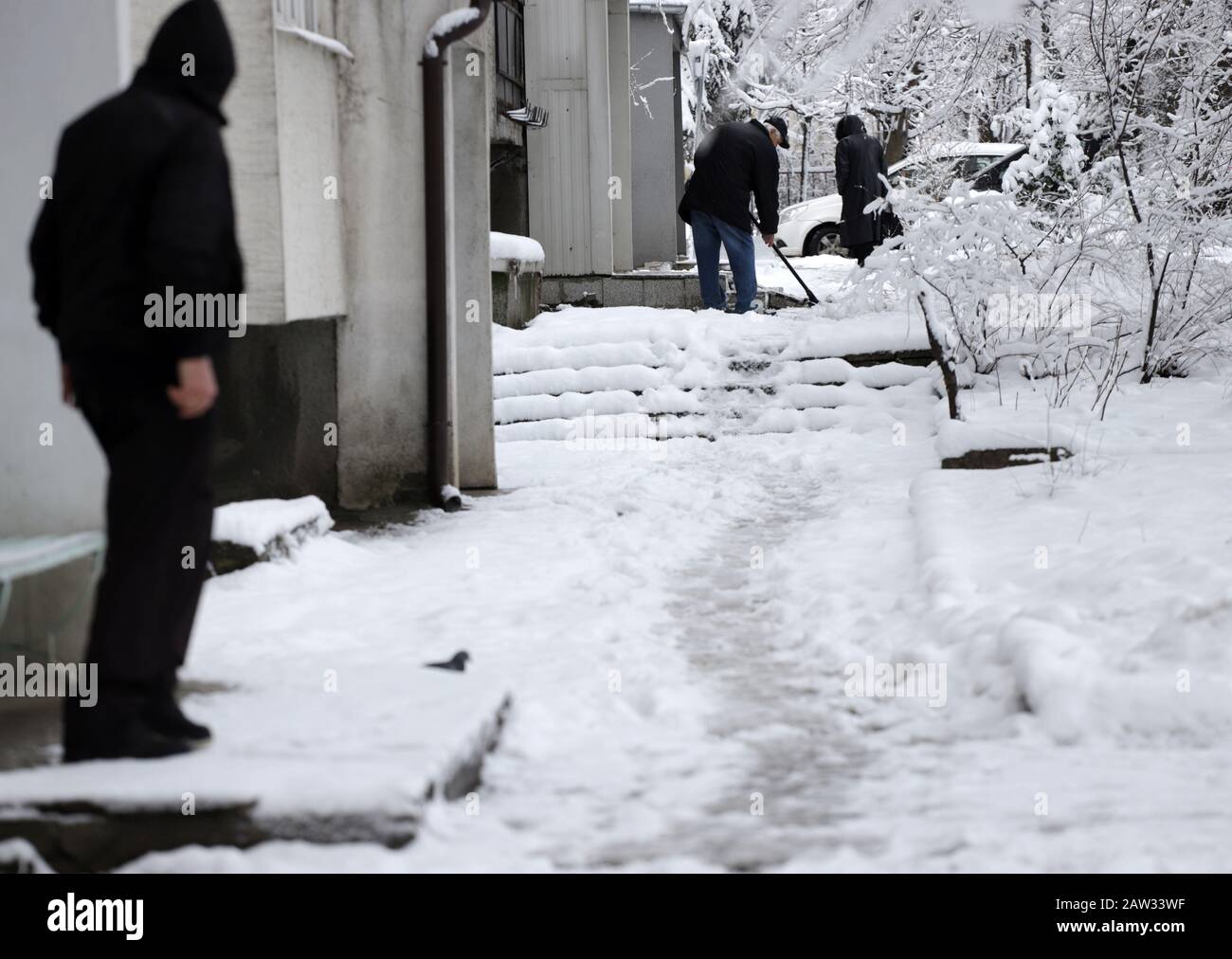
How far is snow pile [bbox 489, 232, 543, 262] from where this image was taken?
12486 millimetres

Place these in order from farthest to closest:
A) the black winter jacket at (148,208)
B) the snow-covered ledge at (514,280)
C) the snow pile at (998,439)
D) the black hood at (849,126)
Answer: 1. the black hood at (849,126)
2. the snow-covered ledge at (514,280)
3. the snow pile at (998,439)
4. the black winter jacket at (148,208)

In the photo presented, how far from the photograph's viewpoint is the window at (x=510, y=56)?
14.5 meters

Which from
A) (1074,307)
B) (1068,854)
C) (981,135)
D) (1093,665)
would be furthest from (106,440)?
(981,135)

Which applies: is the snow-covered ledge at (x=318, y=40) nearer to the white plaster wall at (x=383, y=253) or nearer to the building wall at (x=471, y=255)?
the white plaster wall at (x=383, y=253)

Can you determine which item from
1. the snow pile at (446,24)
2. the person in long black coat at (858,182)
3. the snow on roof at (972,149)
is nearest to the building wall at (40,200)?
the snow pile at (446,24)

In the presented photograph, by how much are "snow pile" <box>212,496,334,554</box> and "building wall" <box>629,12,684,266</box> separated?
40.8 feet

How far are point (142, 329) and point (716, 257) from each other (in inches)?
418

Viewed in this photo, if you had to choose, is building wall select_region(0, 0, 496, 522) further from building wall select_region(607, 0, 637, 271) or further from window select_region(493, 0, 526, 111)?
building wall select_region(607, 0, 637, 271)

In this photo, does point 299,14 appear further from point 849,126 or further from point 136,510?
point 849,126

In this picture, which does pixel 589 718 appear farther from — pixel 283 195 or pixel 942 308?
pixel 942 308

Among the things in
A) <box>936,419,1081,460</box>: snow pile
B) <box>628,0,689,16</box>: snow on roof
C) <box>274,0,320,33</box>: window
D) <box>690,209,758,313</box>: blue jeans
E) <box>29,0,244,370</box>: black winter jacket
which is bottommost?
<box>936,419,1081,460</box>: snow pile

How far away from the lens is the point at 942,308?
10281mm

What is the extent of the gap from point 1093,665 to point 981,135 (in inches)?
1047

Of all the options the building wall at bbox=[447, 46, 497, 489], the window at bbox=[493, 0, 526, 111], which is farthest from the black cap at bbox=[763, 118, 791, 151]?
the building wall at bbox=[447, 46, 497, 489]
